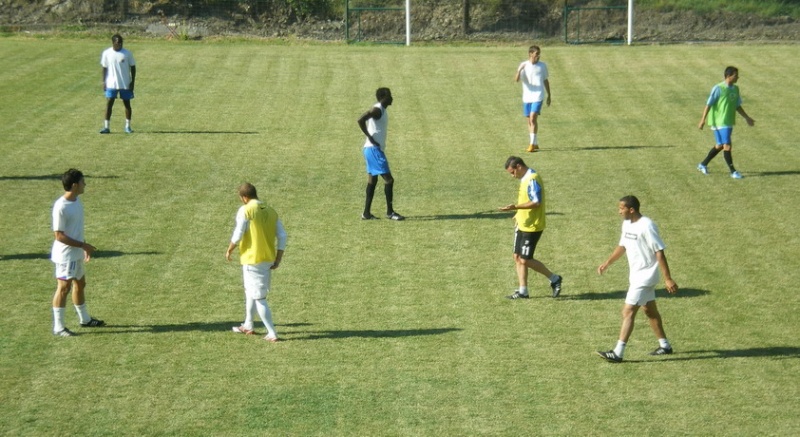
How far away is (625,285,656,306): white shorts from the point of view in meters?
11.1

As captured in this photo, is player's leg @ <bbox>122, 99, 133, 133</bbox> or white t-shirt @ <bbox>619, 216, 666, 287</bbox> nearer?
white t-shirt @ <bbox>619, 216, 666, 287</bbox>

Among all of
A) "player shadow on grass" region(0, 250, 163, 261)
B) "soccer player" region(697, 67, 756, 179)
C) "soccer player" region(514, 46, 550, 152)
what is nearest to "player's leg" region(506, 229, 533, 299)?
"player shadow on grass" region(0, 250, 163, 261)

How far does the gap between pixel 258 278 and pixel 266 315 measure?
1.54 feet

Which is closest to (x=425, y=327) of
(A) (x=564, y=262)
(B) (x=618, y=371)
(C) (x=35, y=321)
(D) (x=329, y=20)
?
(B) (x=618, y=371)

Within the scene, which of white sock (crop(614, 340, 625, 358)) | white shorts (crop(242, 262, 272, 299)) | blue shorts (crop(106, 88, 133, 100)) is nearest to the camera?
white sock (crop(614, 340, 625, 358))

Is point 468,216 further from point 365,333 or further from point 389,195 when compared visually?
point 365,333

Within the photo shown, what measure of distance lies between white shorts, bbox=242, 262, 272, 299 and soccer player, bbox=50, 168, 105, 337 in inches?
69.3

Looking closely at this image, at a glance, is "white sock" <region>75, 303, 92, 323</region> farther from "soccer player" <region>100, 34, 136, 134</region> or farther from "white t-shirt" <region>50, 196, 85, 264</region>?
"soccer player" <region>100, 34, 136, 134</region>

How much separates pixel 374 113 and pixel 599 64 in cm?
1693

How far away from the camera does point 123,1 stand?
39.9 metres

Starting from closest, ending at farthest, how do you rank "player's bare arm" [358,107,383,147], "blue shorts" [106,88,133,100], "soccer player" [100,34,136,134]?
1. "player's bare arm" [358,107,383,147]
2. "soccer player" [100,34,136,134]
3. "blue shorts" [106,88,133,100]

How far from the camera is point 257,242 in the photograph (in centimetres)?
1153

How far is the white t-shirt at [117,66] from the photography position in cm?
2314

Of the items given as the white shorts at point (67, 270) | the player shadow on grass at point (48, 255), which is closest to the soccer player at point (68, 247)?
the white shorts at point (67, 270)
